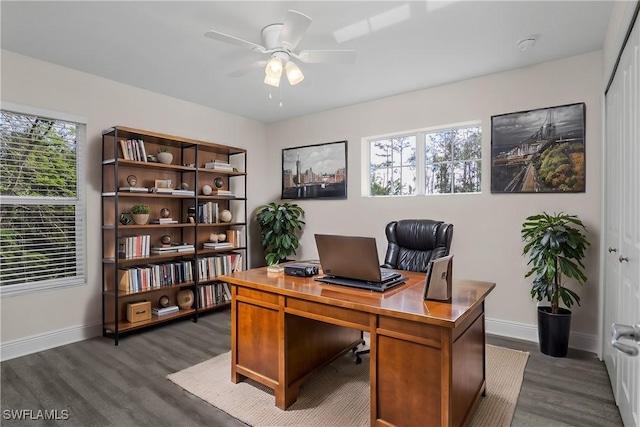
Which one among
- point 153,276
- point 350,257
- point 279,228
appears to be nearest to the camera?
point 350,257

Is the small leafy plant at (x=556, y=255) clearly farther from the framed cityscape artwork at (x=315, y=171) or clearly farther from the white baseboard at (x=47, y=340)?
the white baseboard at (x=47, y=340)

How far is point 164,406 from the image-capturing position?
2127 mm

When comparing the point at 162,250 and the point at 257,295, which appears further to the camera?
the point at 162,250

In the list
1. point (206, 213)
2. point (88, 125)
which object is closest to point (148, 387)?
point (206, 213)

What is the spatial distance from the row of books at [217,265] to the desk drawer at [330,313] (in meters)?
2.35

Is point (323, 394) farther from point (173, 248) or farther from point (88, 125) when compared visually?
point (88, 125)

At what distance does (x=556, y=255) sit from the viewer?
2758 mm

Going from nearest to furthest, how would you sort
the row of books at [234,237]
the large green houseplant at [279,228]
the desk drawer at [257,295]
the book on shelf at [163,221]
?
the desk drawer at [257,295] < the book on shelf at [163,221] < the row of books at [234,237] < the large green houseplant at [279,228]

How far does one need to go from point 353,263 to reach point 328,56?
152 cm

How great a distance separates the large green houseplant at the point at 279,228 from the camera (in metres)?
4.60

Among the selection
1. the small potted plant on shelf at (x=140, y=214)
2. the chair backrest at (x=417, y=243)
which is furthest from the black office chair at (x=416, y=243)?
A: the small potted plant on shelf at (x=140, y=214)

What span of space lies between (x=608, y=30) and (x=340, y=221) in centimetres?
310

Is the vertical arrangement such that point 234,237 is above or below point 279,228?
below

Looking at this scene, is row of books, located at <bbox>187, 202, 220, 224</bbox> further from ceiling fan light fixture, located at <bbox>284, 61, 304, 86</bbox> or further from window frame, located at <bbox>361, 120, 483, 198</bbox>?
ceiling fan light fixture, located at <bbox>284, 61, 304, 86</bbox>
